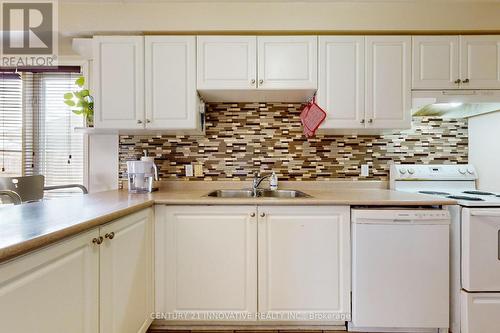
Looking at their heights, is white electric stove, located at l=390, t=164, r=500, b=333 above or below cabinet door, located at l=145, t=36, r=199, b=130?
below

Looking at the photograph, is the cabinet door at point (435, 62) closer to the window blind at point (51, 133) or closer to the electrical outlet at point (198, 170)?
the electrical outlet at point (198, 170)

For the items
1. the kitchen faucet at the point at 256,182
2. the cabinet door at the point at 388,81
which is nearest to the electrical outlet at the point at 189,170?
the kitchen faucet at the point at 256,182

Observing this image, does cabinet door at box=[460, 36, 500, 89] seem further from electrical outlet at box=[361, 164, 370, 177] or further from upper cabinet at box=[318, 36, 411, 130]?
electrical outlet at box=[361, 164, 370, 177]

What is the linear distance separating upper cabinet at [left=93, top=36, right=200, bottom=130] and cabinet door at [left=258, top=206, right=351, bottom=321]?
3.29 ft

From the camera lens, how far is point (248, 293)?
165 centimetres

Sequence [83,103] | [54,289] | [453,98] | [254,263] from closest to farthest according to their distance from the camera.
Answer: [54,289] → [254,263] → [453,98] → [83,103]

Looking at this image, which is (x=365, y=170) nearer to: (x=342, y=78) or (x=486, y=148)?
(x=342, y=78)

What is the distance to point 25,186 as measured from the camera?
1.98 m

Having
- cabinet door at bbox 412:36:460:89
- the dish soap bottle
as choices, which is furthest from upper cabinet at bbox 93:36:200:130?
cabinet door at bbox 412:36:460:89

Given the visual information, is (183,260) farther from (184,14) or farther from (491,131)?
(491,131)

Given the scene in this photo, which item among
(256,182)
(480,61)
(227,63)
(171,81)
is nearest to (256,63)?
(227,63)

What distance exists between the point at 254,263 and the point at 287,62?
1.45m

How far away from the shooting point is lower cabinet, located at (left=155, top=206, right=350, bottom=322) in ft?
5.36

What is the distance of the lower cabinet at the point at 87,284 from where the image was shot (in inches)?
28.8
